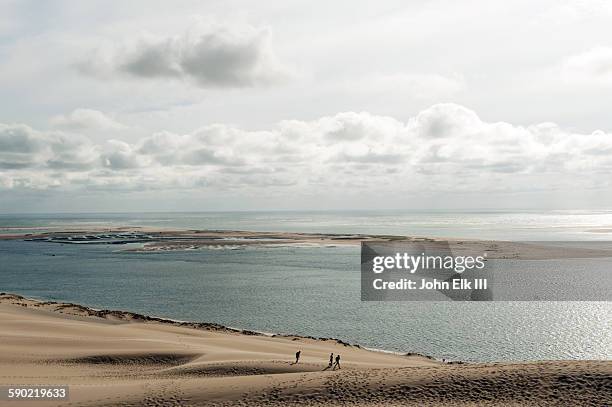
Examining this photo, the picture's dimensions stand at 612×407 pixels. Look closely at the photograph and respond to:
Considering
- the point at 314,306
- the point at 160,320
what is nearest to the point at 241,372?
the point at 160,320

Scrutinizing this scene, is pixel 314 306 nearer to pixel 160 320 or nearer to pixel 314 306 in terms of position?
pixel 314 306

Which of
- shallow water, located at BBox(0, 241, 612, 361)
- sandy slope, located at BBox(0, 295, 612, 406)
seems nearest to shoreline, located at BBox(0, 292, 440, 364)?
sandy slope, located at BBox(0, 295, 612, 406)

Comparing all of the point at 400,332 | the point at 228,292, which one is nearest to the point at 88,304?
the point at 228,292

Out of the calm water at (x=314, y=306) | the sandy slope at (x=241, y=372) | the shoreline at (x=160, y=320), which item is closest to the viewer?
the sandy slope at (x=241, y=372)

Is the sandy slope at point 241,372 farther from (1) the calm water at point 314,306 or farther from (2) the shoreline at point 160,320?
(1) the calm water at point 314,306

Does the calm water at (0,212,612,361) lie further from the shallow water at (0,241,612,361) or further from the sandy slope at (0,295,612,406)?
the sandy slope at (0,295,612,406)

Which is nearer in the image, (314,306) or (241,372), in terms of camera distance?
(241,372)

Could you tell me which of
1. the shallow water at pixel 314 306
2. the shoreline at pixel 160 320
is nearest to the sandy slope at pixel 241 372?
the shoreline at pixel 160 320

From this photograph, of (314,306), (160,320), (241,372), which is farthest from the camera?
(314,306)
